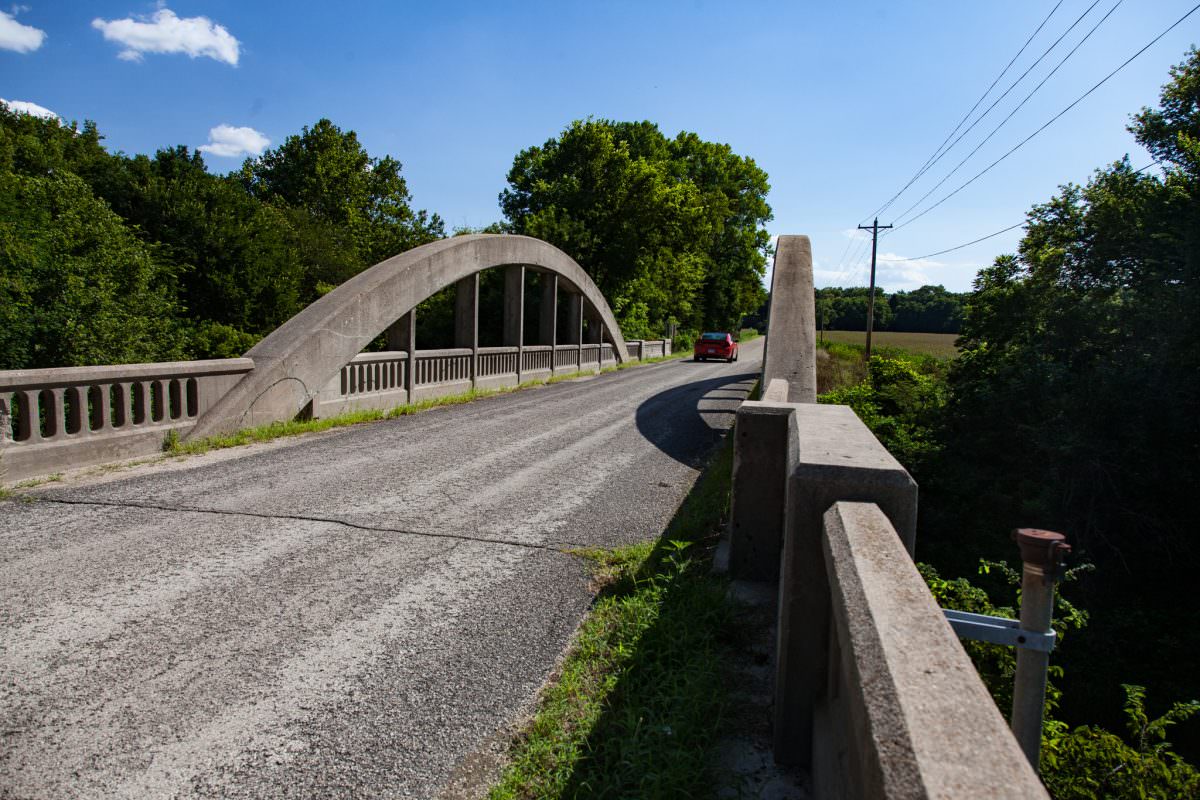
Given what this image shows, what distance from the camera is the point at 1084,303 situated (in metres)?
10.9

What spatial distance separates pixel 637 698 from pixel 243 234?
18.9m

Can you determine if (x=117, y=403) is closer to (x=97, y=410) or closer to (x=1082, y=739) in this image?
(x=97, y=410)

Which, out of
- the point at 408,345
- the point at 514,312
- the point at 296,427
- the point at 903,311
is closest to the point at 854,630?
the point at 296,427

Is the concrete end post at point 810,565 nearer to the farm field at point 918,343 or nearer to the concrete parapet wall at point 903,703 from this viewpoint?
the concrete parapet wall at point 903,703

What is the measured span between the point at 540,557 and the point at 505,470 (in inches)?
112

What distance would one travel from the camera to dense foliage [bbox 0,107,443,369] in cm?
1146

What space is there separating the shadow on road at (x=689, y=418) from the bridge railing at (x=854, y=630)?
418 cm

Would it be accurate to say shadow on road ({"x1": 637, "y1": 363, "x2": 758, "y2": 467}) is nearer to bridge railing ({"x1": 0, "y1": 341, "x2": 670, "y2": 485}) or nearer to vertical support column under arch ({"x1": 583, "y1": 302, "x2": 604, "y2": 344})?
bridge railing ({"x1": 0, "y1": 341, "x2": 670, "y2": 485})

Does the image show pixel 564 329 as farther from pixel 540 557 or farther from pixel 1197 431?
pixel 540 557

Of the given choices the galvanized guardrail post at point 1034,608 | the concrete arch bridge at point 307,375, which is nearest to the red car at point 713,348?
the concrete arch bridge at point 307,375

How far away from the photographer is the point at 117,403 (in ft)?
23.7

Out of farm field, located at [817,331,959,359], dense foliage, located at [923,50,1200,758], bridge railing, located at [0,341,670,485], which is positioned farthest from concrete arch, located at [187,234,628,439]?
farm field, located at [817,331,959,359]

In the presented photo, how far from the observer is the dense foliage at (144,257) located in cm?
1146

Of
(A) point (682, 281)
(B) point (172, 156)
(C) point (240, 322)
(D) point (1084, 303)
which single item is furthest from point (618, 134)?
(D) point (1084, 303)
